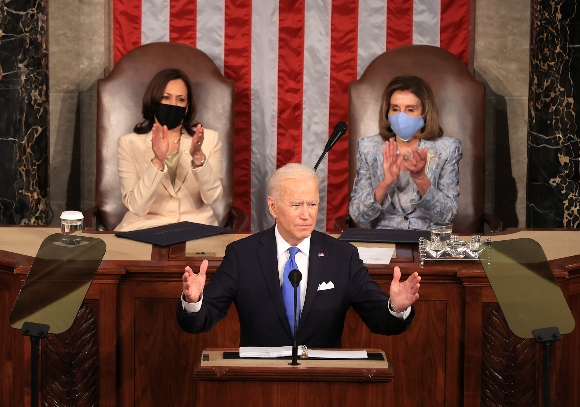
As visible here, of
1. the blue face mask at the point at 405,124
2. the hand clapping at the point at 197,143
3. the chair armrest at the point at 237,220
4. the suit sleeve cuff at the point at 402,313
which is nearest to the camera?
the suit sleeve cuff at the point at 402,313

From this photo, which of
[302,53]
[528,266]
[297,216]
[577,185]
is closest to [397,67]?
[302,53]

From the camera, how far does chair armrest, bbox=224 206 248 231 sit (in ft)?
16.5

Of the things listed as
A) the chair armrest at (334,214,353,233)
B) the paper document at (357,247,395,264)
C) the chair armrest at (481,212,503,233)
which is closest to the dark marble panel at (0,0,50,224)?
the chair armrest at (334,214,353,233)

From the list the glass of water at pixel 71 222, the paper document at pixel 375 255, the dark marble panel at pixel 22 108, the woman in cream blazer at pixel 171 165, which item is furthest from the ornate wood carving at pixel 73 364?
the dark marble panel at pixel 22 108

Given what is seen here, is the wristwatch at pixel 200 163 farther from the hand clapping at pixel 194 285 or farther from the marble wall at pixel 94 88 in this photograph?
the hand clapping at pixel 194 285

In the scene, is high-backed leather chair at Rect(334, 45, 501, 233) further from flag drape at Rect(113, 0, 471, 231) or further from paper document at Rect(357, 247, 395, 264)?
paper document at Rect(357, 247, 395, 264)

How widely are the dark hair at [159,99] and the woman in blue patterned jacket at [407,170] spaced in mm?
898

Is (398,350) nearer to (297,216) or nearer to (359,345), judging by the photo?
(359,345)

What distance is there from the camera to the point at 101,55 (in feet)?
18.9

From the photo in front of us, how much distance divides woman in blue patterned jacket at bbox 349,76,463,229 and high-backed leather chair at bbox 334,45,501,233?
0.91 feet

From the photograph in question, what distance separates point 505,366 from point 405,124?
171 centimetres

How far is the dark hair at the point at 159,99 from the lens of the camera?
5062 millimetres

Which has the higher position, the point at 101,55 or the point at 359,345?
the point at 101,55

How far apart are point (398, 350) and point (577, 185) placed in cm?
206
